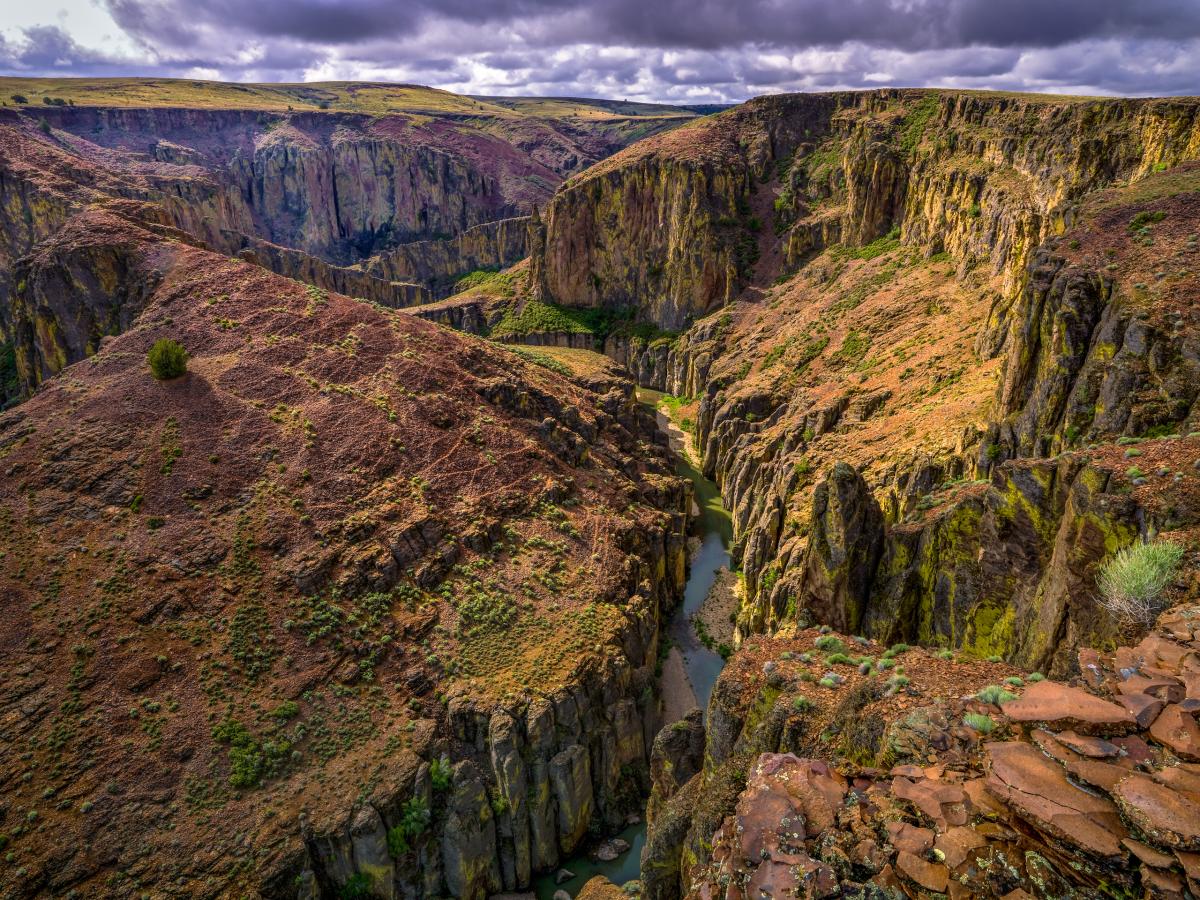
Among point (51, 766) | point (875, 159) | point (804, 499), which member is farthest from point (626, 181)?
point (51, 766)

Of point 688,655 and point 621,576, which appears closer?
point 621,576

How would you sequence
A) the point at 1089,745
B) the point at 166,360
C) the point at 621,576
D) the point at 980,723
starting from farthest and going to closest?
the point at 166,360 → the point at 621,576 → the point at 980,723 → the point at 1089,745

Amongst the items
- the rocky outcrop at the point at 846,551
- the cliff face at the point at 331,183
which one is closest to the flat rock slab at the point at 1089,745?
the rocky outcrop at the point at 846,551

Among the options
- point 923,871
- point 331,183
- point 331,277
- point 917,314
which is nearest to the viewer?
point 923,871

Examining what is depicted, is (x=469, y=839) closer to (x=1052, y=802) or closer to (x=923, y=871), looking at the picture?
(x=923, y=871)

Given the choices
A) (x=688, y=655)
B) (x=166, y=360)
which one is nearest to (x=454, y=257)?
(x=166, y=360)

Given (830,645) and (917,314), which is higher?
(917,314)

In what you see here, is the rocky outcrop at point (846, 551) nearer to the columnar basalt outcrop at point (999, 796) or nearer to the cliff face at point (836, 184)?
the columnar basalt outcrop at point (999, 796)

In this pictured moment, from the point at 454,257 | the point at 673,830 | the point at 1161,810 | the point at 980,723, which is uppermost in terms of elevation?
the point at 1161,810
